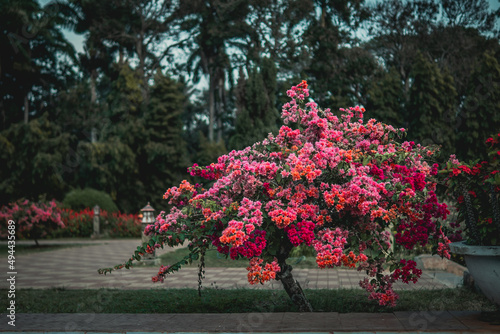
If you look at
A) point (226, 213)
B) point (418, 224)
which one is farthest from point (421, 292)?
point (226, 213)

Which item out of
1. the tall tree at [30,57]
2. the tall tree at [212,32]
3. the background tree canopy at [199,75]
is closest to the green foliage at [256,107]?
the background tree canopy at [199,75]

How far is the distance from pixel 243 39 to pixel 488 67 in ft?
54.9

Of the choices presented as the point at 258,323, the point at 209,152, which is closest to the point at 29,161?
the point at 209,152

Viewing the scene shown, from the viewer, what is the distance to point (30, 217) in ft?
53.3

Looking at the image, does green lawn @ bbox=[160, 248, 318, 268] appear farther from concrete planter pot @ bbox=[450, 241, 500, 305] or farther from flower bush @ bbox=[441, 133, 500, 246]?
concrete planter pot @ bbox=[450, 241, 500, 305]

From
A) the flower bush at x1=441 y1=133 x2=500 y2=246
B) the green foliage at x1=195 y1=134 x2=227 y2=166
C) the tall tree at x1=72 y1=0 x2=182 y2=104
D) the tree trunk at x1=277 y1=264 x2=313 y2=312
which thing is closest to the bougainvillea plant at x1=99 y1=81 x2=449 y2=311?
the tree trunk at x1=277 y1=264 x2=313 y2=312

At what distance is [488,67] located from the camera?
69.9 ft

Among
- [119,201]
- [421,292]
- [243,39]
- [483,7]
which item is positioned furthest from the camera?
[243,39]

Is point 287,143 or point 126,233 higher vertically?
point 287,143

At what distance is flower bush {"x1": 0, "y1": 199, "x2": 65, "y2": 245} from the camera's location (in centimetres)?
1605

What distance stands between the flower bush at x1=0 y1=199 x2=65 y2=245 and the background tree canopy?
3456 millimetres

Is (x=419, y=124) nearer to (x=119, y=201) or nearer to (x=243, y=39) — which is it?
Answer: (x=243, y=39)

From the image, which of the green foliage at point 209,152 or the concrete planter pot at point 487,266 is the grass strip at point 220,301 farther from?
the green foliage at point 209,152

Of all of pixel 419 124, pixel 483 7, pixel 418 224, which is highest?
pixel 483 7
